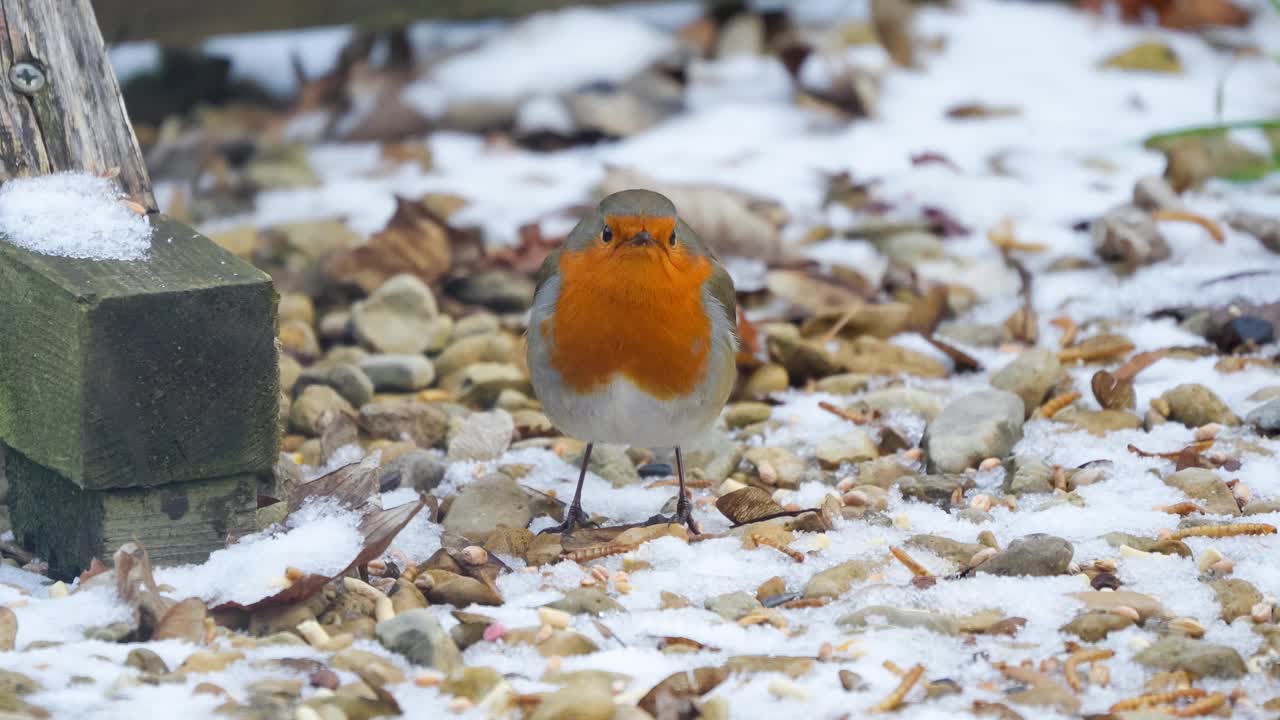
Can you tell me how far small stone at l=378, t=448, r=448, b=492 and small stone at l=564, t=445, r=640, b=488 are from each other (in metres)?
0.35

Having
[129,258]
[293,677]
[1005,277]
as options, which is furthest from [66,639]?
[1005,277]

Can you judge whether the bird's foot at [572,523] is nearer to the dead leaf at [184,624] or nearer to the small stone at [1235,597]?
the dead leaf at [184,624]

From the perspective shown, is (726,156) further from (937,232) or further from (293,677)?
(293,677)

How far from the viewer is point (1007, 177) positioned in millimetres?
5258

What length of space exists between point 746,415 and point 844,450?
0.37 meters

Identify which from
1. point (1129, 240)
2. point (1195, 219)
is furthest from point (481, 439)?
point (1195, 219)

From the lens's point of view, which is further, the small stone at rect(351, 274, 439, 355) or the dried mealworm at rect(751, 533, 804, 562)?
the small stone at rect(351, 274, 439, 355)

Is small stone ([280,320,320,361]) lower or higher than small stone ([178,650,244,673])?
lower

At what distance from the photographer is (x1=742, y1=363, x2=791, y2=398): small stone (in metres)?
3.96

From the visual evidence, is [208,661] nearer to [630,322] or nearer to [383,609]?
[383,609]

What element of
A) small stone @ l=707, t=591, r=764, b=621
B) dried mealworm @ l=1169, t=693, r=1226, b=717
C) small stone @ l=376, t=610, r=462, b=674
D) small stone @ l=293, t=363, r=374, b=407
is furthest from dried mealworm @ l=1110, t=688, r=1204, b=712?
small stone @ l=293, t=363, r=374, b=407

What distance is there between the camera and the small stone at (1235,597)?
102 inches

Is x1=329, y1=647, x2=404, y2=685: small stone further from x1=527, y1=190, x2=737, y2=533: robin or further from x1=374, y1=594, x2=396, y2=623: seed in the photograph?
x1=527, y1=190, x2=737, y2=533: robin

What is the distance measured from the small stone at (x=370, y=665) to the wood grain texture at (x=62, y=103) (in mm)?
1084
